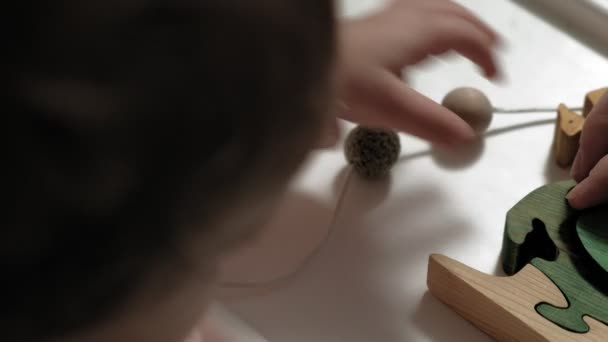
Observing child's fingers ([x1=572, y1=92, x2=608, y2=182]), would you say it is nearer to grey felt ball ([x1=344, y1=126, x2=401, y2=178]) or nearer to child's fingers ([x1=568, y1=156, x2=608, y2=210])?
child's fingers ([x1=568, y1=156, x2=608, y2=210])

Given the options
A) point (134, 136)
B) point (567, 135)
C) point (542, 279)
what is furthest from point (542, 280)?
point (134, 136)

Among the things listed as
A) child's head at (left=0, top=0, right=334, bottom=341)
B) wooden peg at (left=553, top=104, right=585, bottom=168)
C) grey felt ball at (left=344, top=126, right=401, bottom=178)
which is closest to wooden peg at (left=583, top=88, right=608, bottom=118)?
wooden peg at (left=553, top=104, right=585, bottom=168)

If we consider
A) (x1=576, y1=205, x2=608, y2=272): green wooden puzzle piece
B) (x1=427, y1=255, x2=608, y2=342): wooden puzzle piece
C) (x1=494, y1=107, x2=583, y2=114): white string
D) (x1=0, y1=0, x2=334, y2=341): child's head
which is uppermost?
(x1=0, y1=0, x2=334, y2=341): child's head

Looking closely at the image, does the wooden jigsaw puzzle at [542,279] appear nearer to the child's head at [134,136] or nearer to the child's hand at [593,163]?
the child's hand at [593,163]

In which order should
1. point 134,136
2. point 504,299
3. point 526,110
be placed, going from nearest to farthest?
point 134,136, point 504,299, point 526,110

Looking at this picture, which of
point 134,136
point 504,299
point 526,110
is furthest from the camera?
point 526,110

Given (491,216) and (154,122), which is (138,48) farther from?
(491,216)

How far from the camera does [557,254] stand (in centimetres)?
44

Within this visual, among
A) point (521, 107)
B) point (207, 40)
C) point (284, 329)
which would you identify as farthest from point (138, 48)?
point (521, 107)

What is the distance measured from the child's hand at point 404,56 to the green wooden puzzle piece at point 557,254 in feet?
0.20

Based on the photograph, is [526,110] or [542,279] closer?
[542,279]

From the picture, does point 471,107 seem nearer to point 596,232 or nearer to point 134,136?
point 596,232

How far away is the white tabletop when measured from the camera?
45 cm

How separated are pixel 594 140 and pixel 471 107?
0.09 m
